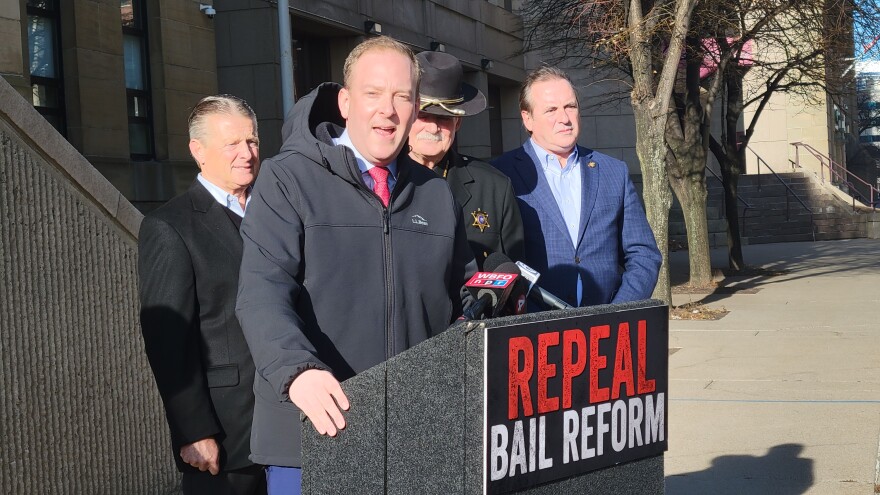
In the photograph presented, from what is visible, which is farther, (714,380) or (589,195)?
(714,380)

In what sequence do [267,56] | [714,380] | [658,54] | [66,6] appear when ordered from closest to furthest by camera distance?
[714,380]
[66,6]
[267,56]
[658,54]

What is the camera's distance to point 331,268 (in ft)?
9.57

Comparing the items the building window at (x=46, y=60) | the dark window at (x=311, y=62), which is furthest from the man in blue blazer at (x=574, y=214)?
the dark window at (x=311, y=62)

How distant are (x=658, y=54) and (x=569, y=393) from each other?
17.1 metres

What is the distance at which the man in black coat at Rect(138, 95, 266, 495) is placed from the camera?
3746 mm

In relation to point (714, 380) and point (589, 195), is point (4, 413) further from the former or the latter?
point (714, 380)

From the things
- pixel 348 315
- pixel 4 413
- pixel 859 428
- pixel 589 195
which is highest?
pixel 589 195

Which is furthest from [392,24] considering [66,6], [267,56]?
[66,6]

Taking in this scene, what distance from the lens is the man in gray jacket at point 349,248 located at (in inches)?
115

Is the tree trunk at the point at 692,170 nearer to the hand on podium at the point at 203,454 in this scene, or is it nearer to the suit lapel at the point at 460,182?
the suit lapel at the point at 460,182

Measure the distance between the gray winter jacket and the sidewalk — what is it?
3955 mm

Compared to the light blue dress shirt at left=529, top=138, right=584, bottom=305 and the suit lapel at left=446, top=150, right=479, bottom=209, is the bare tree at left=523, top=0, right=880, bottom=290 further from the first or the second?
the suit lapel at left=446, top=150, right=479, bottom=209

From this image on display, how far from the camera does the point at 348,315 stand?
9.63ft

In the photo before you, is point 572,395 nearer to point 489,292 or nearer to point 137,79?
point 489,292
